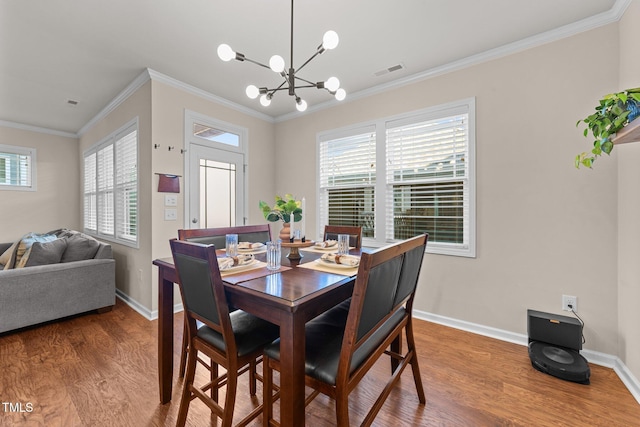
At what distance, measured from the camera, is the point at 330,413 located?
1.58 metres

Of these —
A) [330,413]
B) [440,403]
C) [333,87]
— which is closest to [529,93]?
[333,87]

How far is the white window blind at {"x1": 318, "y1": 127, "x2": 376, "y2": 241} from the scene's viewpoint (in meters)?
3.33

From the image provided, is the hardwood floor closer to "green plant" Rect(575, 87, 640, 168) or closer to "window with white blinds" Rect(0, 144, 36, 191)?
"green plant" Rect(575, 87, 640, 168)

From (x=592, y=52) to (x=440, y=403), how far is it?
282 cm

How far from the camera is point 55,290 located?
9.10ft

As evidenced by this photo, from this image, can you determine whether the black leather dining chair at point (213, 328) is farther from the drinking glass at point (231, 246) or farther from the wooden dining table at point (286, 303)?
the drinking glass at point (231, 246)

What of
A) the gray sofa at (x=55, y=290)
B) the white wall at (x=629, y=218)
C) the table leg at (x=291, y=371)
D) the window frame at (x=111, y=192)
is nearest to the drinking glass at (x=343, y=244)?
the table leg at (x=291, y=371)

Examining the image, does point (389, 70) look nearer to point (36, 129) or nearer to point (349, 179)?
point (349, 179)

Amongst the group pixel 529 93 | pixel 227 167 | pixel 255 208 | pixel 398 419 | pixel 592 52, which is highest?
pixel 592 52

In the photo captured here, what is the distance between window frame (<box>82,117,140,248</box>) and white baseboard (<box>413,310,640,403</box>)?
3.47m

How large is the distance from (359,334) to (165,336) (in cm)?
129

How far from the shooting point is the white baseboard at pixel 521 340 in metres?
1.79

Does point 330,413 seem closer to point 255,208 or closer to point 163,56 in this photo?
point 255,208

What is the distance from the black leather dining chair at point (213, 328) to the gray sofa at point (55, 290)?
7.92 feet
